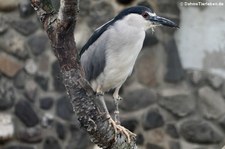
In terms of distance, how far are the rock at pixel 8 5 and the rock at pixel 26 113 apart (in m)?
0.66

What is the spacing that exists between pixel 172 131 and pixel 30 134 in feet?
3.35

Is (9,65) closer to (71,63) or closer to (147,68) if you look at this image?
(147,68)

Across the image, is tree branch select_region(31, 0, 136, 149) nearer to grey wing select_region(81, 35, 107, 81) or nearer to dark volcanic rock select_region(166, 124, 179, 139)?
grey wing select_region(81, 35, 107, 81)

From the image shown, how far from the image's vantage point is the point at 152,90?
4.85 meters

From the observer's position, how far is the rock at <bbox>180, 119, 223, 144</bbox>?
4.85 metres

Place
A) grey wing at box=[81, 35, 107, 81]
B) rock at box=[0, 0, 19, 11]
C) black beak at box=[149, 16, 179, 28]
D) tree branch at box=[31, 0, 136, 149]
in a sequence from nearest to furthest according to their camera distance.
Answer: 1. tree branch at box=[31, 0, 136, 149]
2. black beak at box=[149, 16, 179, 28]
3. grey wing at box=[81, 35, 107, 81]
4. rock at box=[0, 0, 19, 11]

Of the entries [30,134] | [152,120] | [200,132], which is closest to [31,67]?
Answer: [30,134]

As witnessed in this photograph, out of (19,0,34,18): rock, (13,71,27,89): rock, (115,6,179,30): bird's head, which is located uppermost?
(115,6,179,30): bird's head

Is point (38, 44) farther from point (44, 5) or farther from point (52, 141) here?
point (44, 5)

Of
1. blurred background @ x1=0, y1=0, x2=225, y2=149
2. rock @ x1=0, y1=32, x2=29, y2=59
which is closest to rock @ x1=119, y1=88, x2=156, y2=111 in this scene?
blurred background @ x1=0, y1=0, x2=225, y2=149

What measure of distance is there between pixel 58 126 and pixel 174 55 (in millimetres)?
972

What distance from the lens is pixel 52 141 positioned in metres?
4.88

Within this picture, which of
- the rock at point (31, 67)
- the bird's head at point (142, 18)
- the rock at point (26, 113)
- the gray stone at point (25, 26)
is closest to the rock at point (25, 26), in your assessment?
the gray stone at point (25, 26)

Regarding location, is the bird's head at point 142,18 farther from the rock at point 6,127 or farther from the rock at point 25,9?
the rock at point 6,127
